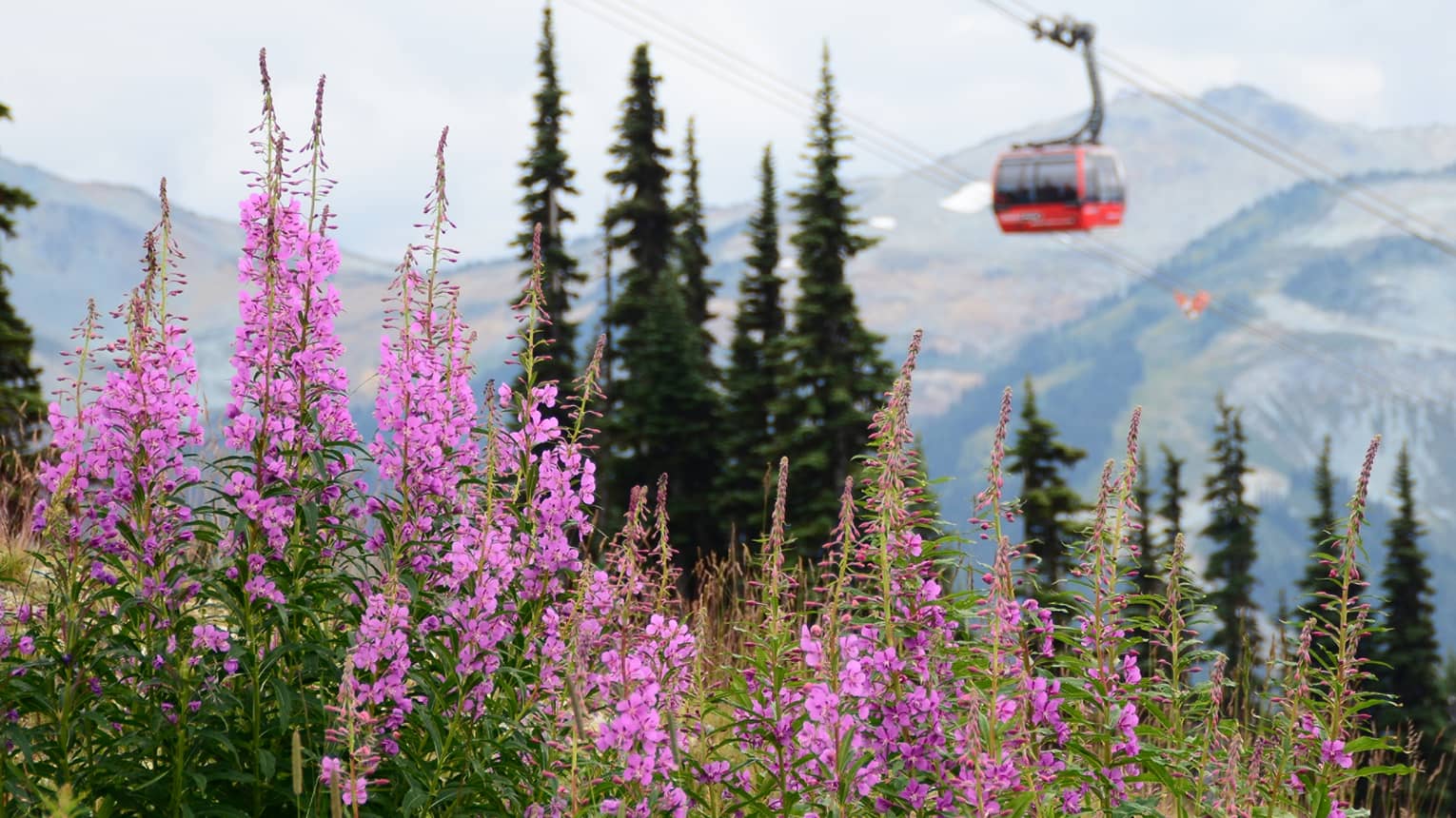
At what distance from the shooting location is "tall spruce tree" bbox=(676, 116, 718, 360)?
50188mm

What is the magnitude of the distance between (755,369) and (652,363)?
4.25 meters

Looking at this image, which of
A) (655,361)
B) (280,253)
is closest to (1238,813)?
(280,253)

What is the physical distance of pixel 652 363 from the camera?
147 ft

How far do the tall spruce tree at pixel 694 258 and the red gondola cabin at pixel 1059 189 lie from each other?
13.9 metres

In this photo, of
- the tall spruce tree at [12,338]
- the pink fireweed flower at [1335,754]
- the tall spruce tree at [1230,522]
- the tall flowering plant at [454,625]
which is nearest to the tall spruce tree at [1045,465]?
the tall spruce tree at [1230,522]

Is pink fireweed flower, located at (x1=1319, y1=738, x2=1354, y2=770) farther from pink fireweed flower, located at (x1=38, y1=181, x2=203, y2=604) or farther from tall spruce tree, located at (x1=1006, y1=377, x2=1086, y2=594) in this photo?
tall spruce tree, located at (x1=1006, y1=377, x2=1086, y2=594)

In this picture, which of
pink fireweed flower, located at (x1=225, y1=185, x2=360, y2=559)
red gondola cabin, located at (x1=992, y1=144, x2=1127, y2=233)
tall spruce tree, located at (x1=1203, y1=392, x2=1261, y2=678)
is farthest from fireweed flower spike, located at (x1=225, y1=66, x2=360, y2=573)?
tall spruce tree, located at (x1=1203, y1=392, x2=1261, y2=678)

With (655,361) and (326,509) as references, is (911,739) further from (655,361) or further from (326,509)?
(655,361)

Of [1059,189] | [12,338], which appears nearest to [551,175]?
[1059,189]

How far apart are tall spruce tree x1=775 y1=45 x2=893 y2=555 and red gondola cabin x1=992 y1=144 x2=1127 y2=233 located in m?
4.64

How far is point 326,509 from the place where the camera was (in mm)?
4109

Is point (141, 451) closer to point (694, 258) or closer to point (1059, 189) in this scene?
point (1059, 189)

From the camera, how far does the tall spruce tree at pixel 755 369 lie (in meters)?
43.5

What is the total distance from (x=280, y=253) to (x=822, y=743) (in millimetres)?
2375
